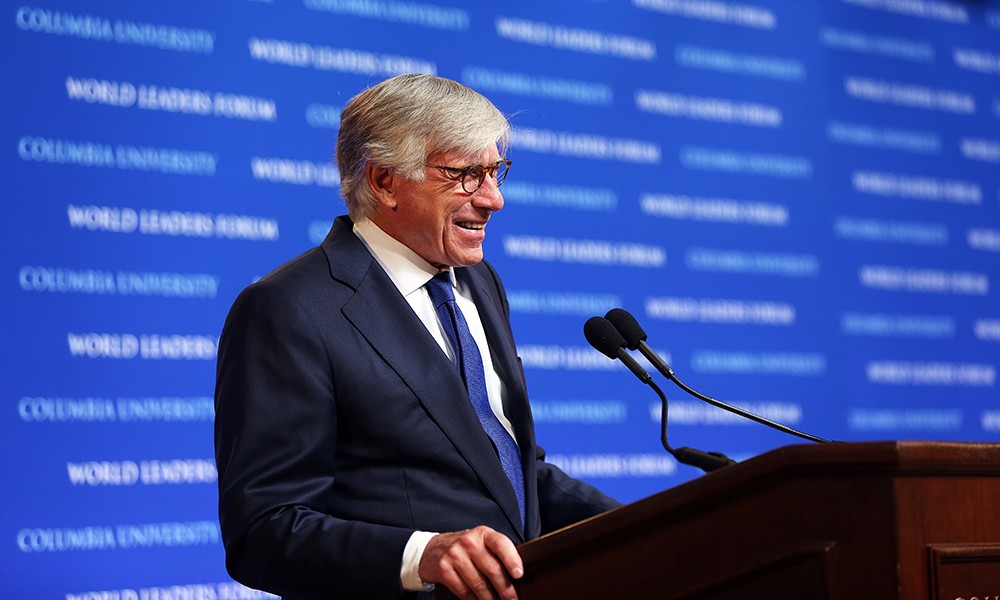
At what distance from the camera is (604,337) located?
2.07 metres

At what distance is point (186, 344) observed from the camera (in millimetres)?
3129

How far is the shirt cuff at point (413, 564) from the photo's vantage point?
1602 mm

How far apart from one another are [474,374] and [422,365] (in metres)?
0.16

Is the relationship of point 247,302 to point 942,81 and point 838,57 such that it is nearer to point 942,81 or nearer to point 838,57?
point 838,57

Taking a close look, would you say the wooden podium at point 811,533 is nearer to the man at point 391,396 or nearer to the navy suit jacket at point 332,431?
the man at point 391,396

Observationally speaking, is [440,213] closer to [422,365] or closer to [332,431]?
[422,365]

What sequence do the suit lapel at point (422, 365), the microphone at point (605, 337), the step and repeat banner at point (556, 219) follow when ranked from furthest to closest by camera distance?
the step and repeat banner at point (556, 219) → the microphone at point (605, 337) → the suit lapel at point (422, 365)

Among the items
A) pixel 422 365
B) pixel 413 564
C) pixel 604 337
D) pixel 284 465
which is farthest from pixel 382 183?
pixel 413 564

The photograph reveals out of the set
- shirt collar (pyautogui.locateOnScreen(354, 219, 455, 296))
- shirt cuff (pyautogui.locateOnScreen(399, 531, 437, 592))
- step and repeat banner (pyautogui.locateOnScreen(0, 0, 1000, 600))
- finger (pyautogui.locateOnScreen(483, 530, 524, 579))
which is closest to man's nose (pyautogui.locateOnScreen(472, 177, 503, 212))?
shirt collar (pyautogui.locateOnScreen(354, 219, 455, 296))

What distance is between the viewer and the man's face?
7.14ft

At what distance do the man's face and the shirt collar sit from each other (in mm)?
14

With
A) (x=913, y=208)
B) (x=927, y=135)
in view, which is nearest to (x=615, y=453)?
(x=913, y=208)

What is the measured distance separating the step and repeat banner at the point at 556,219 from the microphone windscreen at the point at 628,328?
1483mm

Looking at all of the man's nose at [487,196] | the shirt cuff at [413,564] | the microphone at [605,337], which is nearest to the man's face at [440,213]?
the man's nose at [487,196]
